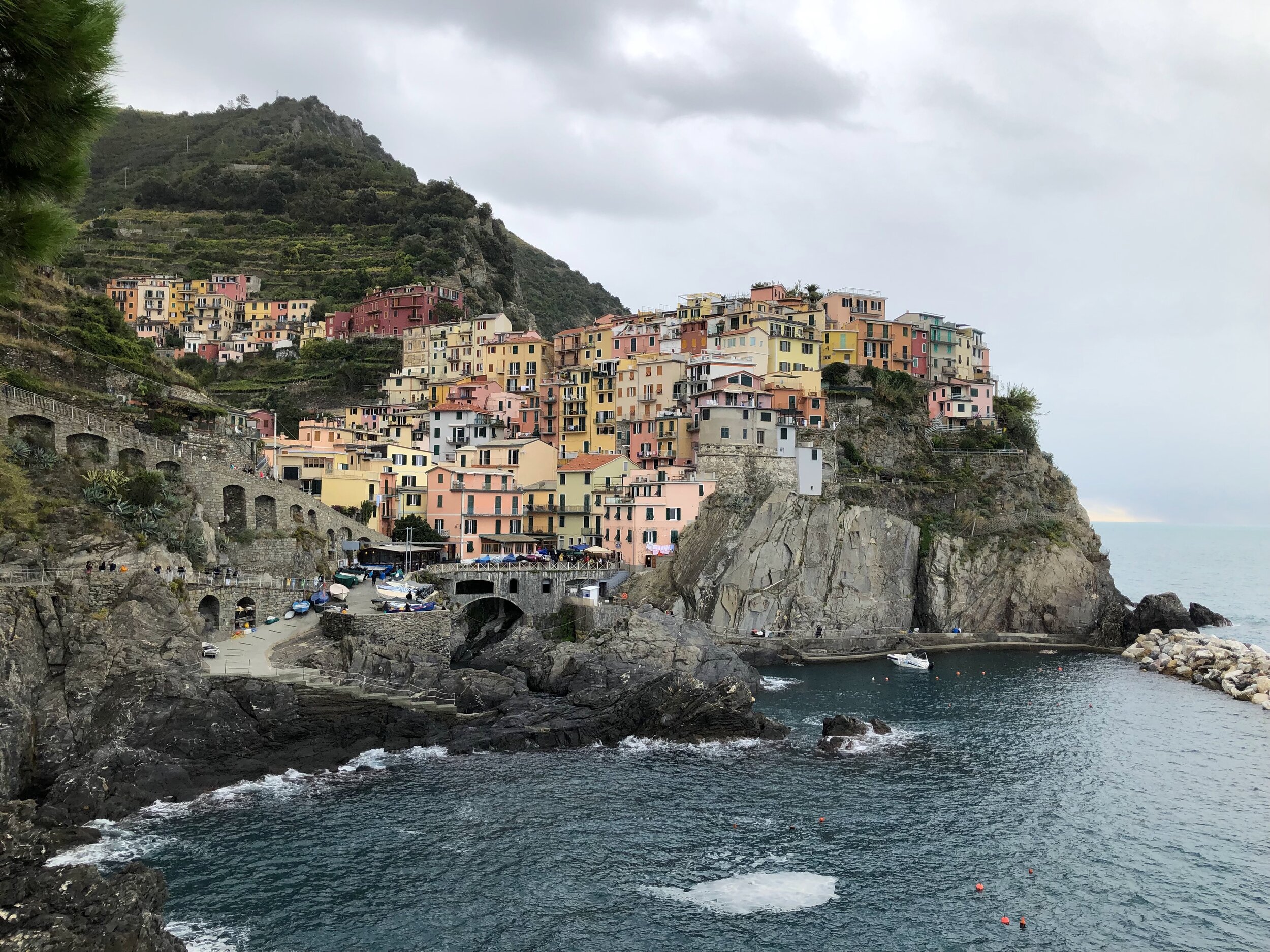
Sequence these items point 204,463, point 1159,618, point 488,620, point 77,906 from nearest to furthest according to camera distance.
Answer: point 77,906
point 204,463
point 488,620
point 1159,618

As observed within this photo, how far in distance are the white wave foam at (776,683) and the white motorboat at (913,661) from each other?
8963mm

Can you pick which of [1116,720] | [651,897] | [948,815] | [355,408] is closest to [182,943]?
[651,897]

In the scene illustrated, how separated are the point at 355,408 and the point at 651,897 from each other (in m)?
72.1

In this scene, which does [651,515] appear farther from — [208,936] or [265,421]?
[208,936]

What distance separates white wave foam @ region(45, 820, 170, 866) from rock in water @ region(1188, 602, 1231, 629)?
78.9 metres

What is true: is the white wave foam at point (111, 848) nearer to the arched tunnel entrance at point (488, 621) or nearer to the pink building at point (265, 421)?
the arched tunnel entrance at point (488, 621)

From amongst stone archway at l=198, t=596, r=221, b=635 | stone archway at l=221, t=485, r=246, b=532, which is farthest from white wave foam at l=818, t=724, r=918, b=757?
→ stone archway at l=221, t=485, r=246, b=532

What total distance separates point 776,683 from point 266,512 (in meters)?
31.4

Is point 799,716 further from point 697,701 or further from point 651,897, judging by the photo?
point 651,897

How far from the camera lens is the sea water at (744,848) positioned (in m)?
26.1

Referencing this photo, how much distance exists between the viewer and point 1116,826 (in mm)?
34688

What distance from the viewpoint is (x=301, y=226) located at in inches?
5369

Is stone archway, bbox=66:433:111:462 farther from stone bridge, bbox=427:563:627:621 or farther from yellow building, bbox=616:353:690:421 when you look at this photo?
yellow building, bbox=616:353:690:421

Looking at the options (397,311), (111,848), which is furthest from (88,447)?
(397,311)
